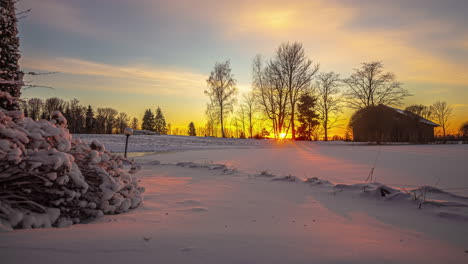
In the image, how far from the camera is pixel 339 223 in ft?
6.49

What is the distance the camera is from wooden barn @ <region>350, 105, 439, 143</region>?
59.8 ft

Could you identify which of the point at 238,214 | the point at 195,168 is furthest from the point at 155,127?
the point at 238,214

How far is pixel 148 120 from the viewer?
61.0 meters

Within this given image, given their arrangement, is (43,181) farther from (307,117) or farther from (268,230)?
(307,117)

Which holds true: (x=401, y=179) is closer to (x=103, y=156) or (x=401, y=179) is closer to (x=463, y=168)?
(x=463, y=168)

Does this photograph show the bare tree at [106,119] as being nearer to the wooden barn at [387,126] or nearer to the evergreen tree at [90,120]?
the evergreen tree at [90,120]

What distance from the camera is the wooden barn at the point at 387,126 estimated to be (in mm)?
18234

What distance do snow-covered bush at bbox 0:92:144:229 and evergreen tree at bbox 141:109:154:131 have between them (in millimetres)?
61605

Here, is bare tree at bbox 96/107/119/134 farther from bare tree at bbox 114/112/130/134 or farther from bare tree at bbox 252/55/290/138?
bare tree at bbox 252/55/290/138

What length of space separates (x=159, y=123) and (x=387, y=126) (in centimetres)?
5335

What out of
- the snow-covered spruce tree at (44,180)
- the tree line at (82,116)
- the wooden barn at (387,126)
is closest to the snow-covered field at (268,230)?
the snow-covered spruce tree at (44,180)

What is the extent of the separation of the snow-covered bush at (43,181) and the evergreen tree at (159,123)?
6177cm

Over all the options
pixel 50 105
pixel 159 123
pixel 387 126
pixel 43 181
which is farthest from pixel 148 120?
pixel 43 181

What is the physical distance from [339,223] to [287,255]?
91cm
